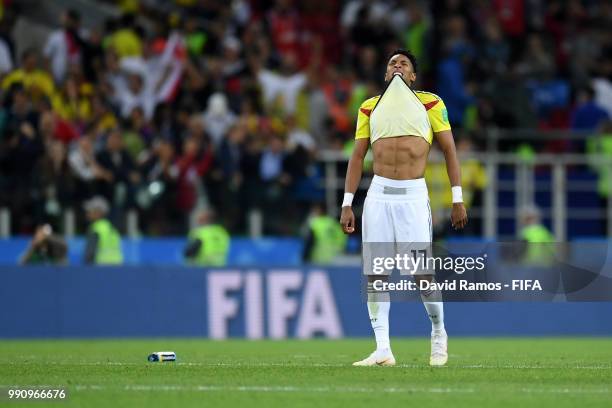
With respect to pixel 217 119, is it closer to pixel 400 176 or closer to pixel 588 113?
pixel 588 113

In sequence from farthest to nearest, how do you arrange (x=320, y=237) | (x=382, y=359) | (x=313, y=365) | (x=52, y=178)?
(x=320, y=237) < (x=52, y=178) < (x=313, y=365) < (x=382, y=359)

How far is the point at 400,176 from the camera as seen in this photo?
12625 mm

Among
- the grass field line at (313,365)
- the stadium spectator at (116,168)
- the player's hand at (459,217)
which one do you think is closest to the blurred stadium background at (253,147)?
the stadium spectator at (116,168)

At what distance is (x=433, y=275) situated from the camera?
12641 mm

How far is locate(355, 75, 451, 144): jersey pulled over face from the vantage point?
12.7 m

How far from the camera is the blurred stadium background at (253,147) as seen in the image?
21.9 m

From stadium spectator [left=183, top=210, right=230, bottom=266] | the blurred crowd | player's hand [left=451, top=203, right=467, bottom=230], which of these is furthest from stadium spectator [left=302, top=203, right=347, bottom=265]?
player's hand [left=451, top=203, right=467, bottom=230]

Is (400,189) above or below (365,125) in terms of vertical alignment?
below

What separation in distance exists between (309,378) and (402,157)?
2.09 meters

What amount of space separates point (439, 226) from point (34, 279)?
6588 mm

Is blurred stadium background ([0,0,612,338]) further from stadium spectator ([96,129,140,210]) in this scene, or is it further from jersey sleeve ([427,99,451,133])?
jersey sleeve ([427,99,451,133])

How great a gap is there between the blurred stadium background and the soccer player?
368 inches

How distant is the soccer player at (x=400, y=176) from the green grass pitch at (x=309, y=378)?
2.10 ft

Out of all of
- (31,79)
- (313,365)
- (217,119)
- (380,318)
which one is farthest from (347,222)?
(217,119)
